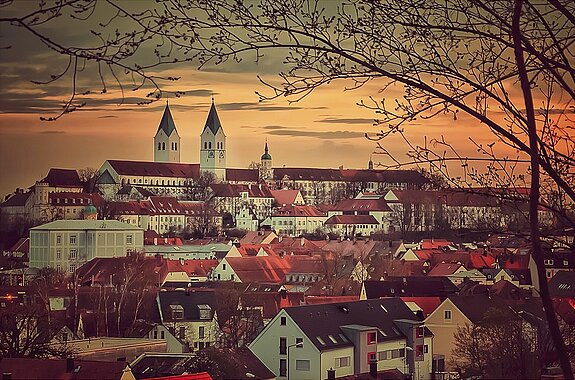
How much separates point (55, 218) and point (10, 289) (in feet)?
4.44

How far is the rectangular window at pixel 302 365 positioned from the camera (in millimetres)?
7887

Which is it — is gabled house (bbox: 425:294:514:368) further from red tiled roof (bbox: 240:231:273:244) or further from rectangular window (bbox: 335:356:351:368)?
red tiled roof (bbox: 240:231:273:244)

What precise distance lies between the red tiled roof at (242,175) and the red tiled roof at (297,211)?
69 cm

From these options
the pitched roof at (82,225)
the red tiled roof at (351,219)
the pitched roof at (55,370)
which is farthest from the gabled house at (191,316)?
the pitched roof at (55,370)

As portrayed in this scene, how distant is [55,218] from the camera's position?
10.8 metres

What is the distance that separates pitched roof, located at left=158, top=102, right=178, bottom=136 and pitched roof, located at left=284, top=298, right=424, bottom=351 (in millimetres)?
2301

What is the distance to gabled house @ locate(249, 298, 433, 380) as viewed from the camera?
792cm

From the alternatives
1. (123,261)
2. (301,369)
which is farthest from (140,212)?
(301,369)

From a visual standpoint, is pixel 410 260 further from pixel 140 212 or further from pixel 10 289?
Result: pixel 10 289

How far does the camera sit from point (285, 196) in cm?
1388

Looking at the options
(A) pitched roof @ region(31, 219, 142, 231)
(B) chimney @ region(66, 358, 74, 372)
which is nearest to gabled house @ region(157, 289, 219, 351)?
(A) pitched roof @ region(31, 219, 142, 231)

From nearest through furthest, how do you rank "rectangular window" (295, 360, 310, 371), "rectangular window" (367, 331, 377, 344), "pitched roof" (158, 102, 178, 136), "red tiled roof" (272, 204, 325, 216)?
1. "rectangular window" (295, 360, 310, 371)
2. "rectangular window" (367, 331, 377, 344)
3. "pitched roof" (158, 102, 178, 136)
4. "red tiled roof" (272, 204, 325, 216)

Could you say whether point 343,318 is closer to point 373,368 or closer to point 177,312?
point 373,368

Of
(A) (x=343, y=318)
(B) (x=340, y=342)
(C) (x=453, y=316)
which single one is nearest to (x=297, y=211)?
(C) (x=453, y=316)
